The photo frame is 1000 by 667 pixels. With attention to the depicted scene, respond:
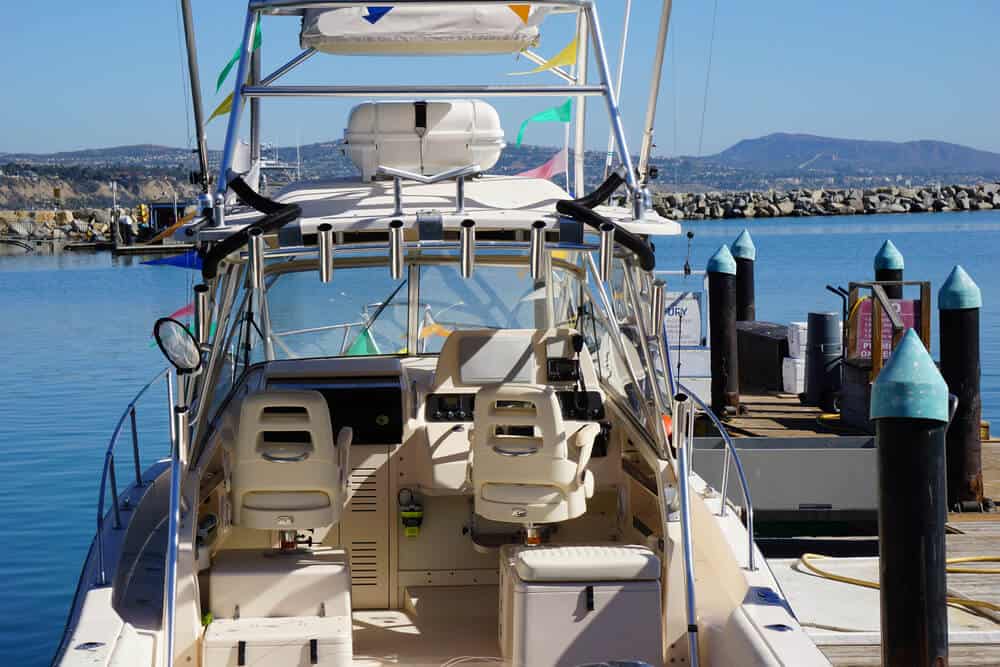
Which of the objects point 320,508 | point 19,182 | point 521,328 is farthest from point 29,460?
point 19,182

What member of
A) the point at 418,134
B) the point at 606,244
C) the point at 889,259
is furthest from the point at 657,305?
the point at 889,259

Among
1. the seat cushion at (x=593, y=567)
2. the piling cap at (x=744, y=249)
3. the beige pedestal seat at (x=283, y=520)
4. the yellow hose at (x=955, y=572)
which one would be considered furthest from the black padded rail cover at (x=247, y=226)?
the piling cap at (x=744, y=249)

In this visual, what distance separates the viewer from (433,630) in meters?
5.60

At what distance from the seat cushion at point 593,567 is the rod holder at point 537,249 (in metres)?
1.06

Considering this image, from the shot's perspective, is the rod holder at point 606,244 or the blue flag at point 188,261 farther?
the blue flag at point 188,261

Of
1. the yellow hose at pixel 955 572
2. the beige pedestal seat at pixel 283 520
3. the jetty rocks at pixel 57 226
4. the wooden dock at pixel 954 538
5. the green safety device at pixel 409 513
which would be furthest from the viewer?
the jetty rocks at pixel 57 226

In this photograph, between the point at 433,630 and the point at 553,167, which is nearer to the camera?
the point at 433,630

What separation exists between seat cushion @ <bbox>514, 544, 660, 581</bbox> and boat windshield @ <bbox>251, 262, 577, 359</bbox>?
6.88ft

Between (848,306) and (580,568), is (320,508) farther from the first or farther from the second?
(848,306)

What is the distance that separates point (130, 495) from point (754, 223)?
90428mm

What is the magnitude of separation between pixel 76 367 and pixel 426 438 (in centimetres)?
1806

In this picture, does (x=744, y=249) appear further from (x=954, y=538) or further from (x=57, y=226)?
(x=57, y=226)

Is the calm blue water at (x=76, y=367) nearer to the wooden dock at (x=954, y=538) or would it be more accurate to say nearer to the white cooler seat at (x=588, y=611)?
the white cooler seat at (x=588, y=611)

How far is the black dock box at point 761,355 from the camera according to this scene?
14883mm
